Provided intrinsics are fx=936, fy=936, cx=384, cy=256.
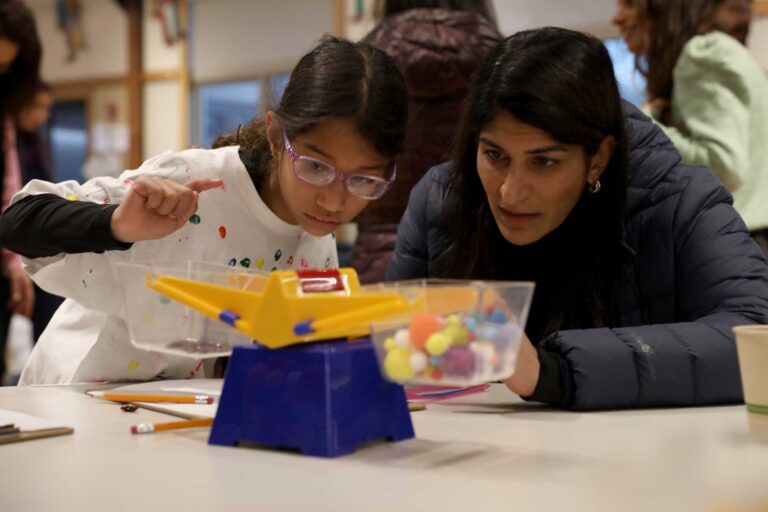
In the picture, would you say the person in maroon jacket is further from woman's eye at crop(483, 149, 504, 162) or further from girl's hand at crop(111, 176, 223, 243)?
girl's hand at crop(111, 176, 223, 243)

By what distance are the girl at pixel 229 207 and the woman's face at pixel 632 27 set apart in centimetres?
103

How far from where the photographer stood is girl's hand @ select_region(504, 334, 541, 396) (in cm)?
115

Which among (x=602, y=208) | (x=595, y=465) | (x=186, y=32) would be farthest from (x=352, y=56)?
(x=186, y=32)

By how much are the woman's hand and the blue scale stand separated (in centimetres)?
236

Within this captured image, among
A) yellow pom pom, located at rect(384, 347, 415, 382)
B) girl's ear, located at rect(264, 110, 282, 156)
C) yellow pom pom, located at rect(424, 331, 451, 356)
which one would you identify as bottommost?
Answer: yellow pom pom, located at rect(384, 347, 415, 382)

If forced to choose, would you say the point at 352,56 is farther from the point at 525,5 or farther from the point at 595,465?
the point at 525,5

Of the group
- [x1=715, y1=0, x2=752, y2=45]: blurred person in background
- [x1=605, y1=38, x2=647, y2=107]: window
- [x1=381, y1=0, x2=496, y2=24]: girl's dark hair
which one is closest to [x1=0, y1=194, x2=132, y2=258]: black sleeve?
[x1=605, y1=38, x2=647, y2=107]: window

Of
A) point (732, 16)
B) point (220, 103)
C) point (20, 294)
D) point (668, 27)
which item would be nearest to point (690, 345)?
point (668, 27)

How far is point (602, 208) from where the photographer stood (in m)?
→ 1.62

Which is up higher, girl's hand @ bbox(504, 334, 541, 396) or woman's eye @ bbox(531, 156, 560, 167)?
woman's eye @ bbox(531, 156, 560, 167)

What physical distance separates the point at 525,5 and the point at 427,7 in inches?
122

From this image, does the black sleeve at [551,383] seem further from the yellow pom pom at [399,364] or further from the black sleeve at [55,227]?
the black sleeve at [55,227]

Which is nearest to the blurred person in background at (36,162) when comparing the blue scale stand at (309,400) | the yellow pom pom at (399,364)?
the blue scale stand at (309,400)

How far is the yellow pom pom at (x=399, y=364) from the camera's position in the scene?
2.84 ft
